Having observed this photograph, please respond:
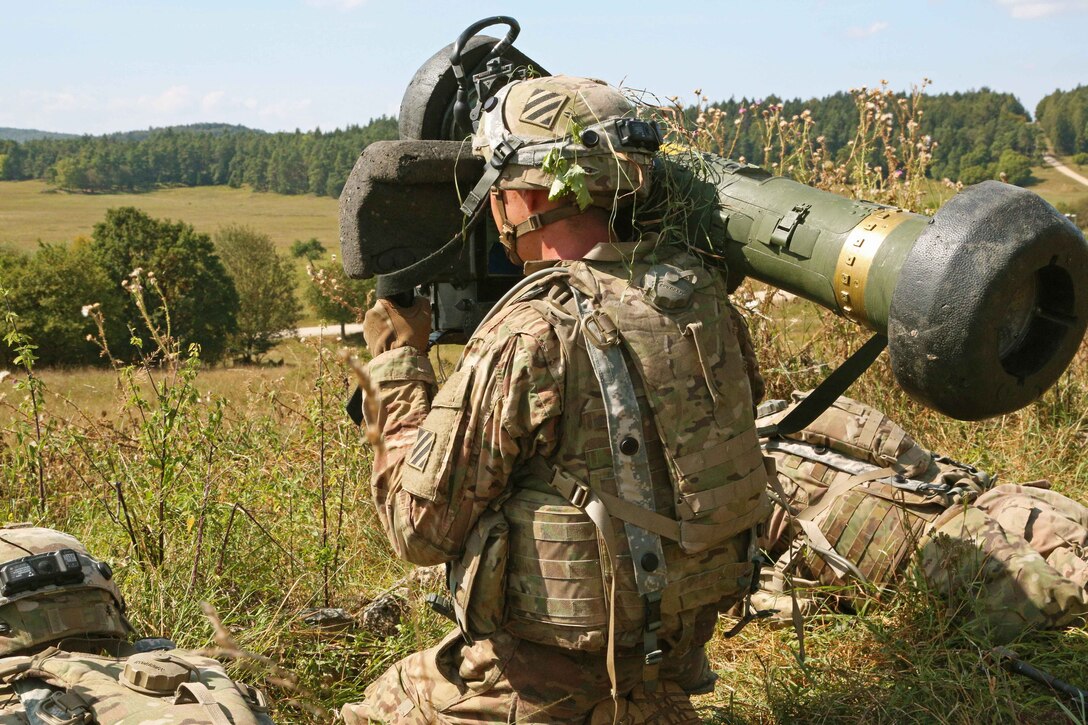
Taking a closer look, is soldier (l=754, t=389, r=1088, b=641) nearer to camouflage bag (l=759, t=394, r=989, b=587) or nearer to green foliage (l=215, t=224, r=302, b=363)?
camouflage bag (l=759, t=394, r=989, b=587)

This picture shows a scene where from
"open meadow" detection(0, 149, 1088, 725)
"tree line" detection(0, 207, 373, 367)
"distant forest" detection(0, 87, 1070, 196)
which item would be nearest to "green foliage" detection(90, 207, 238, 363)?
"tree line" detection(0, 207, 373, 367)

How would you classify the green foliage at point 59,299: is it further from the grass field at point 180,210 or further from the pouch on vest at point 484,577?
the grass field at point 180,210

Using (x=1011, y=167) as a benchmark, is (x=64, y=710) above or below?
below

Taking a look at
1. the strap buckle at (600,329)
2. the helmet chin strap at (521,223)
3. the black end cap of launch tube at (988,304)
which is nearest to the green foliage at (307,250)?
the helmet chin strap at (521,223)

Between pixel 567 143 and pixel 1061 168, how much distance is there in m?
52.1

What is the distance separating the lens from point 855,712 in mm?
3443

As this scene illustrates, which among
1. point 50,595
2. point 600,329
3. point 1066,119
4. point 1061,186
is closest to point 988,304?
point 600,329

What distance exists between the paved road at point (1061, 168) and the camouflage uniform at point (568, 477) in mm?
45194

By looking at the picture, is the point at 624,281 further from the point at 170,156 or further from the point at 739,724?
the point at 170,156

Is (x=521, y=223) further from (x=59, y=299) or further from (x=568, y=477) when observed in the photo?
(x=59, y=299)

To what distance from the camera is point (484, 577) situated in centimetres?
253

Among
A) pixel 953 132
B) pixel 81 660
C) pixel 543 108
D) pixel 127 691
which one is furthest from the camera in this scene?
pixel 953 132

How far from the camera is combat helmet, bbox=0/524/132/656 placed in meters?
2.65

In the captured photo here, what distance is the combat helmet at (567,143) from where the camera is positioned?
8.48 feet
